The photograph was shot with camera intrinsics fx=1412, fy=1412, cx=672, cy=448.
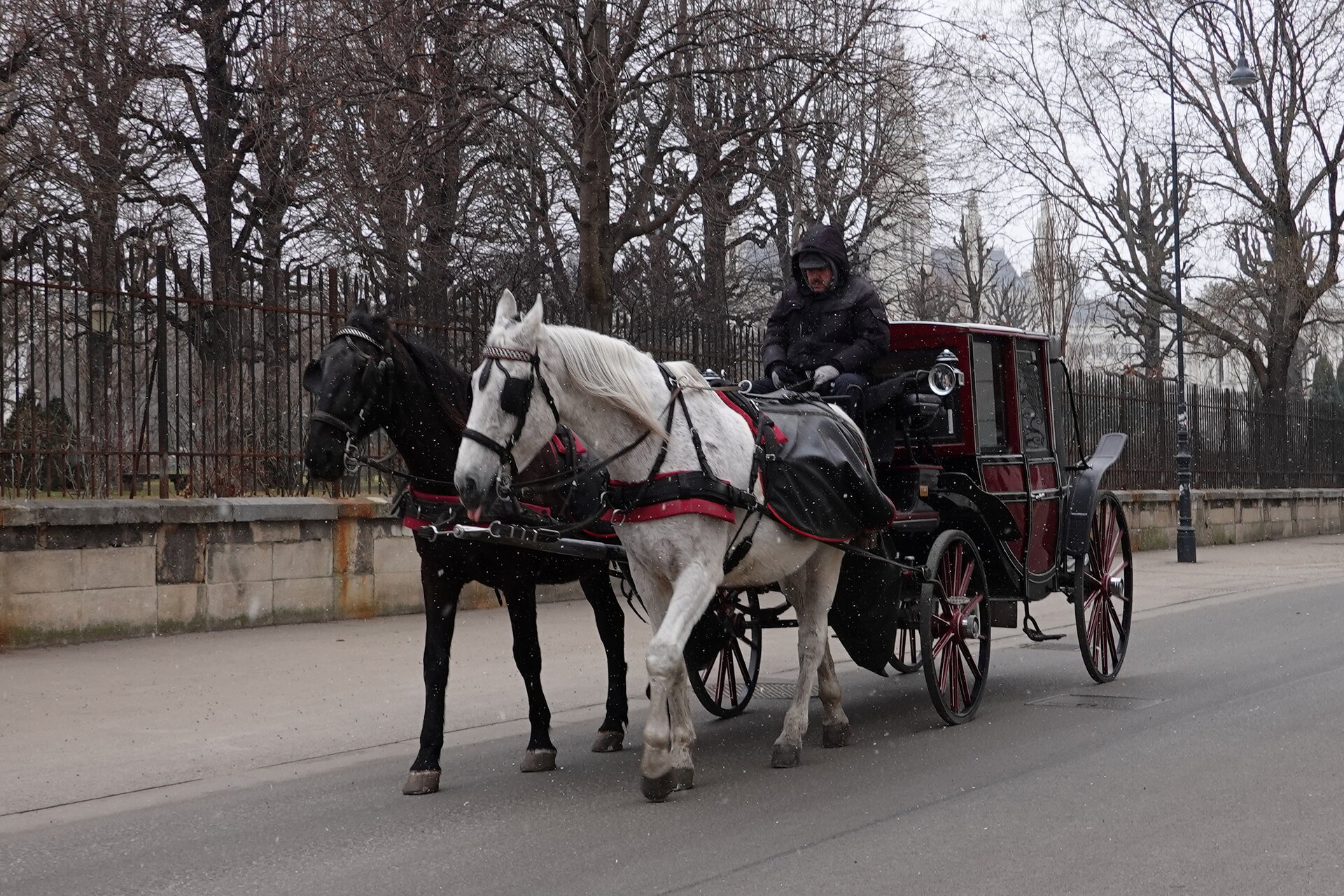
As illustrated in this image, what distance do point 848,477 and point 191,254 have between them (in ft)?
22.9

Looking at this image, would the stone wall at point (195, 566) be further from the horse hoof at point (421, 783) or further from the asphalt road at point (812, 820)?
the horse hoof at point (421, 783)

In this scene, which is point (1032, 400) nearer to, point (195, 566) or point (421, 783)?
point (421, 783)

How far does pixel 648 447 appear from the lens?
6074 mm

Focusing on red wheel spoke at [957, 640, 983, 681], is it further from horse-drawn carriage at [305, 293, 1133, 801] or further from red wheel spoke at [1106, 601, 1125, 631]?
red wheel spoke at [1106, 601, 1125, 631]

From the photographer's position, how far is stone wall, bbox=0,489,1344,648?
33.1 ft

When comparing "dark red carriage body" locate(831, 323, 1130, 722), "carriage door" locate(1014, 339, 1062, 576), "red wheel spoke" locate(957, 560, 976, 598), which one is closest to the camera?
"dark red carriage body" locate(831, 323, 1130, 722)

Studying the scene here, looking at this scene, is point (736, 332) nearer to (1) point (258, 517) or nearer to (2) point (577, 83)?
(2) point (577, 83)

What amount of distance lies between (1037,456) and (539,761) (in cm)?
400

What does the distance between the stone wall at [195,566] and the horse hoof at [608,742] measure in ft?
16.3

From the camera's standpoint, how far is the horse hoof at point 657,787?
19.4 ft

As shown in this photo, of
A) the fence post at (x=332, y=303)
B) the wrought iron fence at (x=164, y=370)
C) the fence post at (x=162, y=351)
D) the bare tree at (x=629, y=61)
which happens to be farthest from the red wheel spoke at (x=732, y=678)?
the bare tree at (x=629, y=61)

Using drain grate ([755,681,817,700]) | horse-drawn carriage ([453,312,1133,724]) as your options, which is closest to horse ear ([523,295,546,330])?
horse-drawn carriage ([453,312,1133,724])

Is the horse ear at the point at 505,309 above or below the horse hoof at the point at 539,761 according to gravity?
above

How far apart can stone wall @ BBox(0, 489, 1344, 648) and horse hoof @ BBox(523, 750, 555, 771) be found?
508 centimetres
